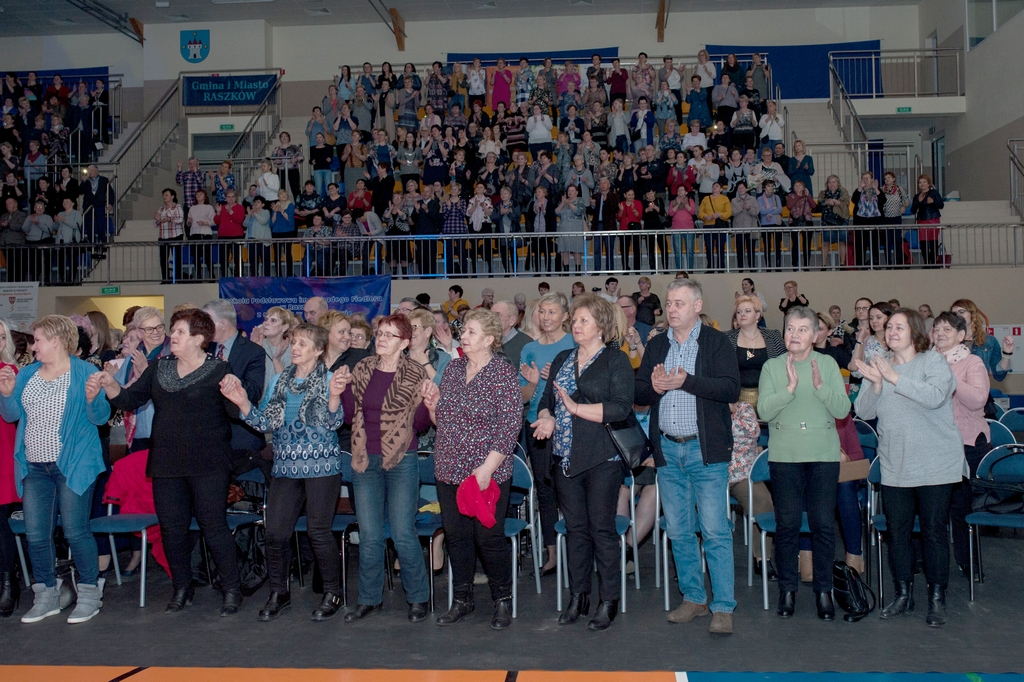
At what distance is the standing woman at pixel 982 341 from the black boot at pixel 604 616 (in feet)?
10.7

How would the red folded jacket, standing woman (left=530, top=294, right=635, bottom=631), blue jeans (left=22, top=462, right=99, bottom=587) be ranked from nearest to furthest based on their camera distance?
the red folded jacket → standing woman (left=530, top=294, right=635, bottom=631) → blue jeans (left=22, top=462, right=99, bottom=587)

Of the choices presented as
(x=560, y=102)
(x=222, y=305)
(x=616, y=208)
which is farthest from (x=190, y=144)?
(x=222, y=305)

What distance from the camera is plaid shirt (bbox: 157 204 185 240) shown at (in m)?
14.8

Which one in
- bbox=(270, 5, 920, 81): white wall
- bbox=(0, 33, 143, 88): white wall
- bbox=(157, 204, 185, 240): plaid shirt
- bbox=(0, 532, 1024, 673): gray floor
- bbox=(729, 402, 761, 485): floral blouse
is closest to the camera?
bbox=(0, 532, 1024, 673): gray floor

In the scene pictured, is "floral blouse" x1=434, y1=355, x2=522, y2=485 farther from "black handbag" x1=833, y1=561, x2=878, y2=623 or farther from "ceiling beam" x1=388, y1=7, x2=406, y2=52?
"ceiling beam" x1=388, y1=7, x2=406, y2=52

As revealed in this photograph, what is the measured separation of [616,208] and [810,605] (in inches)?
377

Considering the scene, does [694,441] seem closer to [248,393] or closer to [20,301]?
[248,393]

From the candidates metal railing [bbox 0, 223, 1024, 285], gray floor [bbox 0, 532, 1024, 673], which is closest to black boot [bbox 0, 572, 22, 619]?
gray floor [bbox 0, 532, 1024, 673]

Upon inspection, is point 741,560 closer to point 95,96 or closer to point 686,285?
point 686,285

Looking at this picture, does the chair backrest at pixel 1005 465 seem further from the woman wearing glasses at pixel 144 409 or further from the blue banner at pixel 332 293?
the blue banner at pixel 332 293

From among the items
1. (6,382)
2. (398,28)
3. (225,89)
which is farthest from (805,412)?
(225,89)

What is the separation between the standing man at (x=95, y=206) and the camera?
16.1m

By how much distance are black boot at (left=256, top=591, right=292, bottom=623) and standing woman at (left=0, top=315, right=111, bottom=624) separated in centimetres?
105

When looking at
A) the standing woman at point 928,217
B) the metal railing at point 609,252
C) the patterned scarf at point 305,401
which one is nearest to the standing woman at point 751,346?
the patterned scarf at point 305,401
